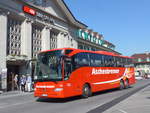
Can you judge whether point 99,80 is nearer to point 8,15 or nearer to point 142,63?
point 8,15

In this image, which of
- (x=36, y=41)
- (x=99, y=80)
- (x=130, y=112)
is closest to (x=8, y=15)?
(x=36, y=41)

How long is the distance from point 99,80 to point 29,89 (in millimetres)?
7960

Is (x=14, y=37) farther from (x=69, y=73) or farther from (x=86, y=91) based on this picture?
(x=69, y=73)

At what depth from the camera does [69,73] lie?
13.8m

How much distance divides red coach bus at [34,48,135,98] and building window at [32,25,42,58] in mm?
12219

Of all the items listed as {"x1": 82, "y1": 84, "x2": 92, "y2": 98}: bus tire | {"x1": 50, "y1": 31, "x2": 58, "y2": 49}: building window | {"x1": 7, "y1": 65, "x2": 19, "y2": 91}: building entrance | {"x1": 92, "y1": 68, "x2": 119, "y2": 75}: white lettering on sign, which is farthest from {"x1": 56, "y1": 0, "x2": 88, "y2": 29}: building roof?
{"x1": 82, "y1": 84, "x2": 92, "y2": 98}: bus tire

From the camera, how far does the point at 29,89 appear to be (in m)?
22.3

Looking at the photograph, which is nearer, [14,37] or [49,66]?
[49,66]

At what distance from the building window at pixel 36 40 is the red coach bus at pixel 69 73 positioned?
40.1 ft

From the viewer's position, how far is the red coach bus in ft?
43.8

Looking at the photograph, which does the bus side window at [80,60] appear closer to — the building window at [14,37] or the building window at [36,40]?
the building window at [14,37]

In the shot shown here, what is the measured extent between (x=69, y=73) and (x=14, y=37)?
529 inches

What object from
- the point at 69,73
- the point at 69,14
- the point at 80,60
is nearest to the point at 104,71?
the point at 80,60

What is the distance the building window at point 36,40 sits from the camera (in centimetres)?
2855
